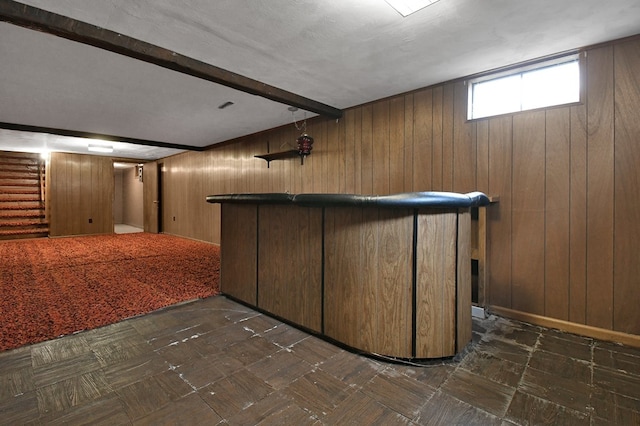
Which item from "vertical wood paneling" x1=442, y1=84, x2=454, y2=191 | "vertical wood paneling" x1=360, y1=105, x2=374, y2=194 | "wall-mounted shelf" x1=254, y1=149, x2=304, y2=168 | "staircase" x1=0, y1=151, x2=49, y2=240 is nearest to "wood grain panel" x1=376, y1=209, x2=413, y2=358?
"vertical wood paneling" x1=442, y1=84, x2=454, y2=191

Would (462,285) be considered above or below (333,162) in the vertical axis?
below

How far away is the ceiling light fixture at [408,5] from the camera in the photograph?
1.92 metres

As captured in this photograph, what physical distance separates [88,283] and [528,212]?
4.85 meters

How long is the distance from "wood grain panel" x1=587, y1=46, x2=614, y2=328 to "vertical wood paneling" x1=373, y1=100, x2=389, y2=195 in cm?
189

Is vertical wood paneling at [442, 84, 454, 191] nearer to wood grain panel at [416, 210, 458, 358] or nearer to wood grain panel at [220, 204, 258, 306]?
wood grain panel at [416, 210, 458, 358]

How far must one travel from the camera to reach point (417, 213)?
192cm

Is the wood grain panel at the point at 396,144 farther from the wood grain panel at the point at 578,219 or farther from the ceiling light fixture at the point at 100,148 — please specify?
the ceiling light fixture at the point at 100,148

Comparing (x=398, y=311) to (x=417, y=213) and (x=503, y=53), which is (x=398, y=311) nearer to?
(x=417, y=213)

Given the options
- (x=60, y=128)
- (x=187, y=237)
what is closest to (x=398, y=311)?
(x=60, y=128)

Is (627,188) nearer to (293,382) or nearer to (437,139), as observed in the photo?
(437,139)

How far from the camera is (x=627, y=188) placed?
2.32 metres

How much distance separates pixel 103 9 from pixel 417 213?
248cm

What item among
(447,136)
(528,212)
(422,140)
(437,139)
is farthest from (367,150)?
(528,212)

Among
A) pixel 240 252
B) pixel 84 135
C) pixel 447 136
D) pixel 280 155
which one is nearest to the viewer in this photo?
pixel 240 252
